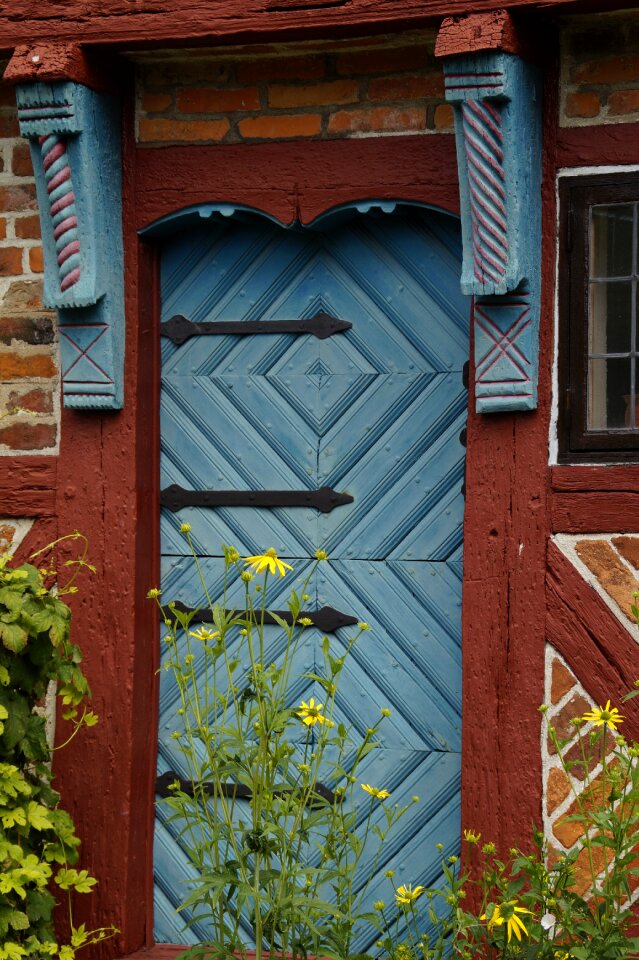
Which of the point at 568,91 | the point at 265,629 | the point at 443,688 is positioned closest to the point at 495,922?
A: the point at 443,688

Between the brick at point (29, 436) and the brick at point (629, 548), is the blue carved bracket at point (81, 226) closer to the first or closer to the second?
the brick at point (29, 436)

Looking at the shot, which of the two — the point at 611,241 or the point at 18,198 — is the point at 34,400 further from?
the point at 611,241

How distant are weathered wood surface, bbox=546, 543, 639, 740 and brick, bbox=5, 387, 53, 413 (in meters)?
1.78

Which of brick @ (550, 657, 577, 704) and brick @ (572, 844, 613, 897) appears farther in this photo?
brick @ (550, 657, 577, 704)

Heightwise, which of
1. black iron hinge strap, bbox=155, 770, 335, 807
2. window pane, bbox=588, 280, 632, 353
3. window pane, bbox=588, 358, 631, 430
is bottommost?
black iron hinge strap, bbox=155, 770, 335, 807

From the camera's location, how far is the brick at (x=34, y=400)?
483cm

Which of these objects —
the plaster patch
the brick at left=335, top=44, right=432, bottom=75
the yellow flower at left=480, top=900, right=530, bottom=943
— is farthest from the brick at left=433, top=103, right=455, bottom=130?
the yellow flower at left=480, top=900, right=530, bottom=943

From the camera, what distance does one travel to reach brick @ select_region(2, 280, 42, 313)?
4.85 metres

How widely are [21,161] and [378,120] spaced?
1.27 m

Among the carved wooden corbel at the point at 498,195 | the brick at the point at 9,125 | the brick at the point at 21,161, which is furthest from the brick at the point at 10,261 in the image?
the carved wooden corbel at the point at 498,195

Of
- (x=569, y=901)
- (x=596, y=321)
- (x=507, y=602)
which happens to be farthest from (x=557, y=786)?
(x=596, y=321)

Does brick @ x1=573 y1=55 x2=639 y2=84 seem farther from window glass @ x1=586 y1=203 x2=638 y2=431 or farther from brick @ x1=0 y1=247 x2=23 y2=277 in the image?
brick @ x1=0 y1=247 x2=23 y2=277

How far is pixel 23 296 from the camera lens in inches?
192

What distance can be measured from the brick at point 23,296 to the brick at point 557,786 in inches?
90.4
